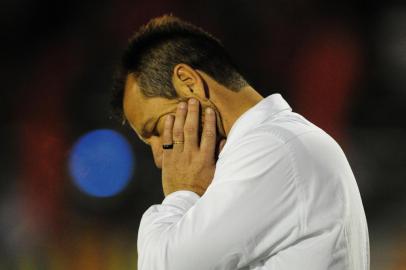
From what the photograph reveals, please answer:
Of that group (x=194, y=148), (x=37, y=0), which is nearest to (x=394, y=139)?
(x=37, y=0)

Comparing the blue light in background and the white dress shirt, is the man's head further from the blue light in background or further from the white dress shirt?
the blue light in background

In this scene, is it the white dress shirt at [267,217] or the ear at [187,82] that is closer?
the white dress shirt at [267,217]

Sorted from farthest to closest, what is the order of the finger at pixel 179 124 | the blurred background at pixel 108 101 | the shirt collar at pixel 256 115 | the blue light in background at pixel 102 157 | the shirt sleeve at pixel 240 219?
the blue light in background at pixel 102 157 < the blurred background at pixel 108 101 < the finger at pixel 179 124 < the shirt collar at pixel 256 115 < the shirt sleeve at pixel 240 219

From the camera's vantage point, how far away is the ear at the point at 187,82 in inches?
41.4

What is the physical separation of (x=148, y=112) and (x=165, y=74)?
74mm

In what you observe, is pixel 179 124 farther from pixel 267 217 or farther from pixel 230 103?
pixel 267 217

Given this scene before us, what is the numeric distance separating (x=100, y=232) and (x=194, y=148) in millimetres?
3171

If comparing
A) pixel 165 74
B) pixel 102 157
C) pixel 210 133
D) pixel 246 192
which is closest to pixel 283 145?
pixel 246 192

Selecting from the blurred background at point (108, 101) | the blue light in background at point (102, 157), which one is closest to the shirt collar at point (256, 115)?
the blurred background at point (108, 101)

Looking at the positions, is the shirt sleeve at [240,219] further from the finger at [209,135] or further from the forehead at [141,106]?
the forehead at [141,106]

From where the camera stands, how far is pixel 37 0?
3.61 m

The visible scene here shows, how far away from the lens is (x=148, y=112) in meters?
1.12

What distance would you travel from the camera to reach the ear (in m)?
1.05

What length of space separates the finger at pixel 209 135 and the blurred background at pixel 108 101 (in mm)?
2547
